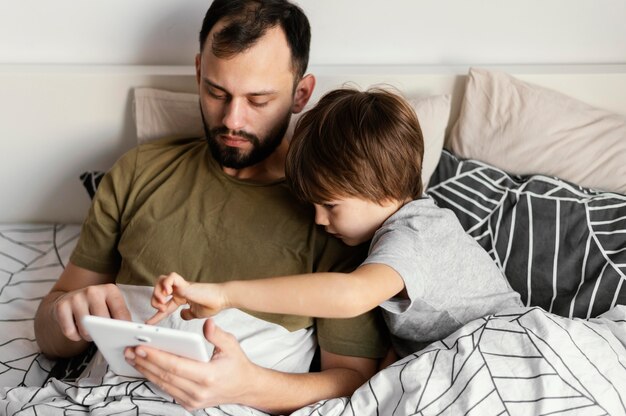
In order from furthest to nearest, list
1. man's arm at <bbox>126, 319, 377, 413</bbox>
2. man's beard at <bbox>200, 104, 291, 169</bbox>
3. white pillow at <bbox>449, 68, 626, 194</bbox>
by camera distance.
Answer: white pillow at <bbox>449, 68, 626, 194</bbox> → man's beard at <bbox>200, 104, 291, 169</bbox> → man's arm at <bbox>126, 319, 377, 413</bbox>

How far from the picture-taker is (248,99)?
147 cm

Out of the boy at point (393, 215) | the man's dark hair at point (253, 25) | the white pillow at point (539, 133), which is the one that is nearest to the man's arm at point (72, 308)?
the boy at point (393, 215)

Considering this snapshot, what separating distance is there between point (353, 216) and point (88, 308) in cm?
51

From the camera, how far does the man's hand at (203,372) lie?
1154 mm

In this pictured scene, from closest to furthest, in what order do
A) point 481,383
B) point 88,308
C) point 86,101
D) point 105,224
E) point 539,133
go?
point 481,383, point 88,308, point 105,224, point 539,133, point 86,101

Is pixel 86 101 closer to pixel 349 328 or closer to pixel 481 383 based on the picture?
pixel 349 328

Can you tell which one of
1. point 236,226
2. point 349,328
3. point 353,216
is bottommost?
point 349,328

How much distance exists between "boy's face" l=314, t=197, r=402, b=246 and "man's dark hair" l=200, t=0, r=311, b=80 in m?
0.33

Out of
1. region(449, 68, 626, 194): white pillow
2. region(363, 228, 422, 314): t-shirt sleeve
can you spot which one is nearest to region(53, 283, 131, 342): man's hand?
region(363, 228, 422, 314): t-shirt sleeve

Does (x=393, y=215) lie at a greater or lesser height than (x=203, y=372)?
greater

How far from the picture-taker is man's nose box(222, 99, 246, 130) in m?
1.45

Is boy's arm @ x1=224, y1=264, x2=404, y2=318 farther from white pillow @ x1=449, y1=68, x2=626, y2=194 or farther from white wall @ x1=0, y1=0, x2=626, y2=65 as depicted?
white wall @ x1=0, y1=0, x2=626, y2=65

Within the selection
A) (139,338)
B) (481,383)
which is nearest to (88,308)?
(139,338)

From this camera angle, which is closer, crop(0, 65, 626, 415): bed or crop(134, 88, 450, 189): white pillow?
crop(0, 65, 626, 415): bed
